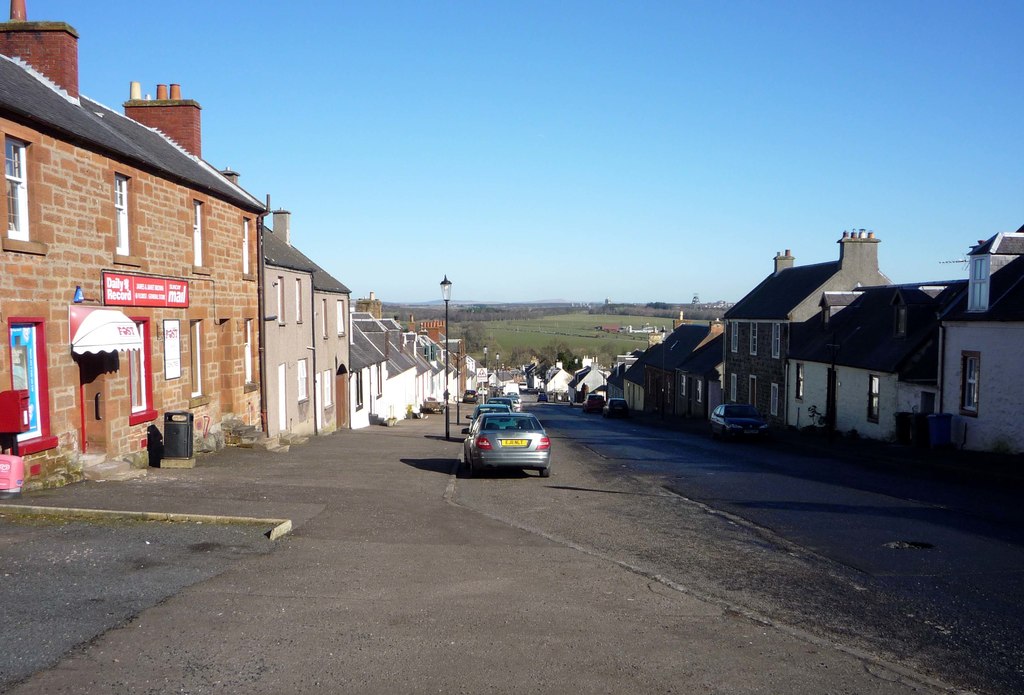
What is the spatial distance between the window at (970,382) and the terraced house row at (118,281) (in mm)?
19832

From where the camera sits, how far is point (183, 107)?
22.0 m

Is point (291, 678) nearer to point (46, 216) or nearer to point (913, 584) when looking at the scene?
point (913, 584)

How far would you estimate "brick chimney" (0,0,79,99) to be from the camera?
15.6 m

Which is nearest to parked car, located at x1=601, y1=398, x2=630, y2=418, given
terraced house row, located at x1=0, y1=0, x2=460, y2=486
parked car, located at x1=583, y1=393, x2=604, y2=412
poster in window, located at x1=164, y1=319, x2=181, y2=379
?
parked car, located at x1=583, y1=393, x2=604, y2=412

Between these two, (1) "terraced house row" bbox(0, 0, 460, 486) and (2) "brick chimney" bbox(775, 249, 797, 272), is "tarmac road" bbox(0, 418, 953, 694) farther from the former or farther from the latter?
(2) "brick chimney" bbox(775, 249, 797, 272)

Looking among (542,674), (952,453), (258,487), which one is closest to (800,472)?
(952,453)

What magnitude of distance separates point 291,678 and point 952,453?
22250 millimetres

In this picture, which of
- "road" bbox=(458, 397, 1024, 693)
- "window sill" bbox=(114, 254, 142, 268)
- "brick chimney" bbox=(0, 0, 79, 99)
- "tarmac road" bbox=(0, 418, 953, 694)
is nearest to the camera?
"tarmac road" bbox=(0, 418, 953, 694)

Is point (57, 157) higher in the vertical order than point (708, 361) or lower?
higher

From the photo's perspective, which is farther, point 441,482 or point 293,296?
point 293,296

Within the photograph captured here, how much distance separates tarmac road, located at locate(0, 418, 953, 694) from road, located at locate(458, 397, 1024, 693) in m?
0.53

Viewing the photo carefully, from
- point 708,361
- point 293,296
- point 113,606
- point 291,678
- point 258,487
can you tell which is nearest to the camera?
point 291,678

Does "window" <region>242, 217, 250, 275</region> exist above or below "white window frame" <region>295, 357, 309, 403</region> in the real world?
above

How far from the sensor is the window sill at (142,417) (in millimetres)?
15976
